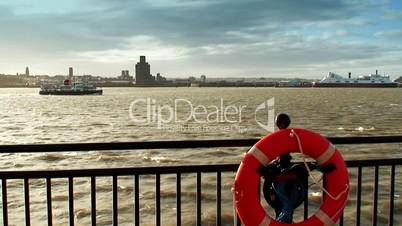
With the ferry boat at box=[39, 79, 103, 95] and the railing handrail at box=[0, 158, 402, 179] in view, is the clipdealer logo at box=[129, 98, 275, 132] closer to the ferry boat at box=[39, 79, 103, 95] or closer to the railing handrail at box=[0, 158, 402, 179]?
the railing handrail at box=[0, 158, 402, 179]

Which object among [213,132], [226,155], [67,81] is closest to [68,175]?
[226,155]

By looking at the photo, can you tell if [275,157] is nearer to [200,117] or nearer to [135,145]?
[135,145]

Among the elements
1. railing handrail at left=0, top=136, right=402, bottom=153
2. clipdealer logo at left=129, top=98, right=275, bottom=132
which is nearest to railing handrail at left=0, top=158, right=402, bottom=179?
railing handrail at left=0, top=136, right=402, bottom=153

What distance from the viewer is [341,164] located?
411 cm

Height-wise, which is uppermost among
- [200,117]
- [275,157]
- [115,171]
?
[275,157]

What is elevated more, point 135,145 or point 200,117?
point 135,145

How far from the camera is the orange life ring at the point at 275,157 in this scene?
4.04 meters

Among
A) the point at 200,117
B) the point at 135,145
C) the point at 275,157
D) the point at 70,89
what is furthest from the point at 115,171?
the point at 70,89

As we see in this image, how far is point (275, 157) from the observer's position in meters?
4.09

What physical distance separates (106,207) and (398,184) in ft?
25.9

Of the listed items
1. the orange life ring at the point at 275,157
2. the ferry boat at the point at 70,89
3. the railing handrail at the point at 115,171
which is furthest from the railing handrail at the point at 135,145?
the ferry boat at the point at 70,89

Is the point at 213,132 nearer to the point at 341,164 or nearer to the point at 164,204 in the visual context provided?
the point at 164,204

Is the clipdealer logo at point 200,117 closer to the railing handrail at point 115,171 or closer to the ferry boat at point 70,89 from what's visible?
the railing handrail at point 115,171

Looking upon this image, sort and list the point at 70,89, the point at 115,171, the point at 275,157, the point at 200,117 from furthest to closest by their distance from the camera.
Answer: the point at 70,89 → the point at 200,117 → the point at 115,171 → the point at 275,157
